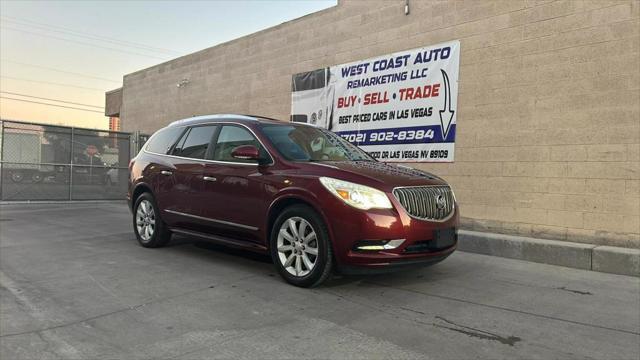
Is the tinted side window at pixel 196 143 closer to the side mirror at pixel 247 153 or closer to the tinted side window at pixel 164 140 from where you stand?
the tinted side window at pixel 164 140

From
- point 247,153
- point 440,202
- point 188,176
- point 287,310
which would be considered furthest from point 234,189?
point 440,202

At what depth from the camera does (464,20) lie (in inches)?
351

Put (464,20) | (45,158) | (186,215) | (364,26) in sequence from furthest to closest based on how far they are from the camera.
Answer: (45,158) → (364,26) → (464,20) → (186,215)

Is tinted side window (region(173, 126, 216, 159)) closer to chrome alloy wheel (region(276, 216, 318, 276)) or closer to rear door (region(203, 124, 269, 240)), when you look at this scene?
rear door (region(203, 124, 269, 240))

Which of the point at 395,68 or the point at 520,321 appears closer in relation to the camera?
the point at 520,321

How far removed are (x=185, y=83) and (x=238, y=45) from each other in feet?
10.7

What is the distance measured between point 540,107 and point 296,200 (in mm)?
4831

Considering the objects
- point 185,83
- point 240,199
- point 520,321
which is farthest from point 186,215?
point 185,83

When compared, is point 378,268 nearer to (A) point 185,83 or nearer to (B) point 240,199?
(B) point 240,199

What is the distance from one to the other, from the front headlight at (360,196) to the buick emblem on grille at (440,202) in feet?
2.37

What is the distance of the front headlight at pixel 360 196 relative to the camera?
4707 millimetres

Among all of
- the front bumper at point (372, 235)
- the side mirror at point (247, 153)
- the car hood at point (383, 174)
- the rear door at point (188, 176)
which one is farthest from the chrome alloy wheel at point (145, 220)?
the front bumper at point (372, 235)

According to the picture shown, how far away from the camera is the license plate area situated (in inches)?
195

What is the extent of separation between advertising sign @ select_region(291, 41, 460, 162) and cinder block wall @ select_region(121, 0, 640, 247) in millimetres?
232
